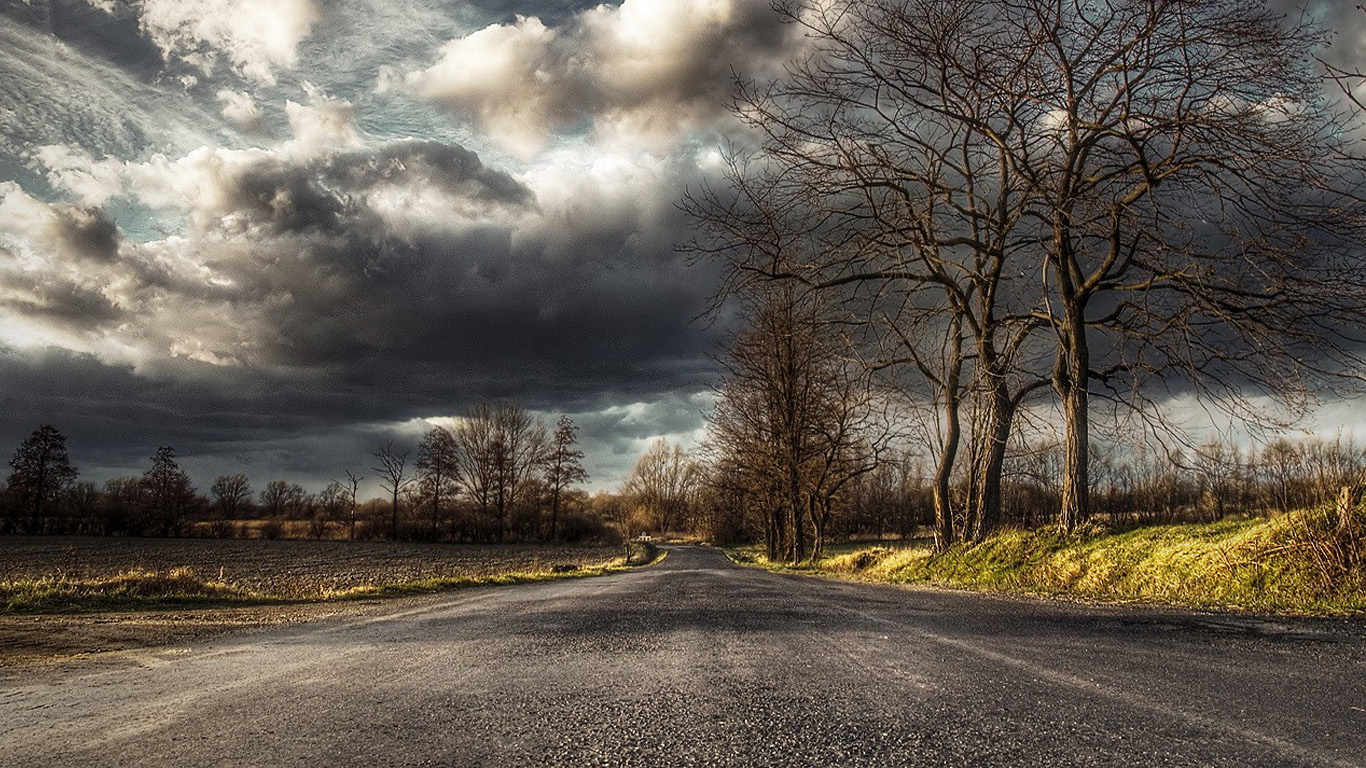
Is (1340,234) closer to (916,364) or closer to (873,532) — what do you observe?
(916,364)

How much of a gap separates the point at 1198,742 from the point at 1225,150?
369 inches

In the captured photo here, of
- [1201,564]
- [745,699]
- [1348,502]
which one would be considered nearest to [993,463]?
[1201,564]

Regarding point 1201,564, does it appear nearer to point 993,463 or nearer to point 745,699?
point 993,463

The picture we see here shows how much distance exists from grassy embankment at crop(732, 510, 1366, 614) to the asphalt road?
6.44 ft

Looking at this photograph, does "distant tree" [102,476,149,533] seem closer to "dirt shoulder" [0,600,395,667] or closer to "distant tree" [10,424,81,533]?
"distant tree" [10,424,81,533]

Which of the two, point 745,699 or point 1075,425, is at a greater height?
point 1075,425

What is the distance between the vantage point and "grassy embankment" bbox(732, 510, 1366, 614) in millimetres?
6383

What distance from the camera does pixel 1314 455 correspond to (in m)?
7.47

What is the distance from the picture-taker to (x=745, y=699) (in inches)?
112

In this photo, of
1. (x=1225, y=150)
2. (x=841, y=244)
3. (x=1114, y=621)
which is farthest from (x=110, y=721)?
(x=1225, y=150)

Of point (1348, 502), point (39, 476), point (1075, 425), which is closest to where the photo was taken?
point (1348, 502)

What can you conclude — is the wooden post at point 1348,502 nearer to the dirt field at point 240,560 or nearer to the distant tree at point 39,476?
the dirt field at point 240,560

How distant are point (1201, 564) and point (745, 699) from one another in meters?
6.97

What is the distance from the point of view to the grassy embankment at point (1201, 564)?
20.9ft
